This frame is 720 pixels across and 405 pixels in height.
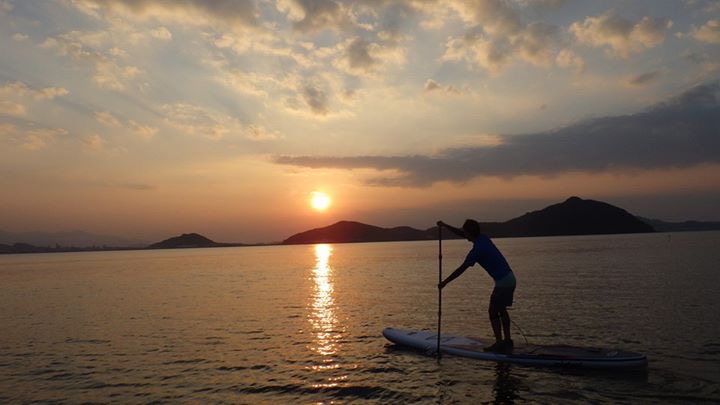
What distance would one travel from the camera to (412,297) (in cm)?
3750

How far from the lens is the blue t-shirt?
14.9 m

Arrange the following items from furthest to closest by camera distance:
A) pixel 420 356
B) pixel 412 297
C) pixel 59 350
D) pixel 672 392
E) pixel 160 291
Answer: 1. pixel 160 291
2. pixel 412 297
3. pixel 59 350
4. pixel 420 356
5. pixel 672 392

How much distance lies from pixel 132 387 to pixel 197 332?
9591 millimetres

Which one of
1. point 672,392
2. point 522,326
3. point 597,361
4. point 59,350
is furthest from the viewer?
point 522,326

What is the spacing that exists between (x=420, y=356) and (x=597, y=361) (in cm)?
593

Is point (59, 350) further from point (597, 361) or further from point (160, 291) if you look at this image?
point (160, 291)

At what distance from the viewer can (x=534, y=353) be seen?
15648 mm

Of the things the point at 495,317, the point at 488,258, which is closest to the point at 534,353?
the point at 495,317

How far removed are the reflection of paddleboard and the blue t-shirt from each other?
113 inches

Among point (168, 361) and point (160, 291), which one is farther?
point (160, 291)

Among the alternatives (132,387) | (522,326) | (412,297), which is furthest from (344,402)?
(412,297)

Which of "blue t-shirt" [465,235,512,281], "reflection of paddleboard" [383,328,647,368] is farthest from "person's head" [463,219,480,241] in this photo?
"reflection of paddleboard" [383,328,647,368]

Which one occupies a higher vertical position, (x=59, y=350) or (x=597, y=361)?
(x=597, y=361)

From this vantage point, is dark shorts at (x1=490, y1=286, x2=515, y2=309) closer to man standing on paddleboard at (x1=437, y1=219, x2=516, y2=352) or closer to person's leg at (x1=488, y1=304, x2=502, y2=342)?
man standing on paddleboard at (x1=437, y1=219, x2=516, y2=352)
